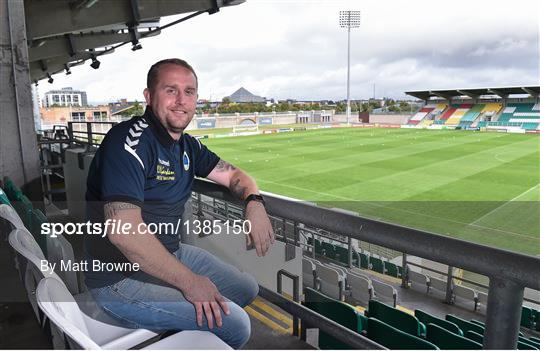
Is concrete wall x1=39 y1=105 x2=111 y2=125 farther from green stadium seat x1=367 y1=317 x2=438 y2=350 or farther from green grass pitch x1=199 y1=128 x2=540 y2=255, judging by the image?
green stadium seat x1=367 y1=317 x2=438 y2=350

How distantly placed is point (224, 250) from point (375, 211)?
43.4ft

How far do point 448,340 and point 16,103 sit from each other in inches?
228

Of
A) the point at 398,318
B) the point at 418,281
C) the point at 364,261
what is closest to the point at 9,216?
the point at 398,318

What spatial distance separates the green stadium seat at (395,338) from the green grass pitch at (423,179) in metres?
11.7

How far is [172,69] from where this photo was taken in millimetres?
1733

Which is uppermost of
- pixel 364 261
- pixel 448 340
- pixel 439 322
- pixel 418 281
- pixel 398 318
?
pixel 398 318

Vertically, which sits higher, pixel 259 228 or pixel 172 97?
pixel 172 97

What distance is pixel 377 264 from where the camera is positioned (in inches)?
412

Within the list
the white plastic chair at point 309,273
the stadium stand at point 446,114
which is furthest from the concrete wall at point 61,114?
the white plastic chair at point 309,273

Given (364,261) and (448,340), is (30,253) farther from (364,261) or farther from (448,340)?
(364,261)

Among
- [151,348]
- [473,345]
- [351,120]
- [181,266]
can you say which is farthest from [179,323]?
[351,120]

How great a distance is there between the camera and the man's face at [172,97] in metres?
1.71

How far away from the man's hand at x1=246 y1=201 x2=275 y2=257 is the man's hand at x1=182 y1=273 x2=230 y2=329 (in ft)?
1.18

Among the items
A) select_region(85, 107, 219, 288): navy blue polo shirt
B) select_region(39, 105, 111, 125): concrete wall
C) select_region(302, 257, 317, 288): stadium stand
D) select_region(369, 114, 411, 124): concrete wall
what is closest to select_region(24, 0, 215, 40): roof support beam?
select_region(302, 257, 317, 288): stadium stand
